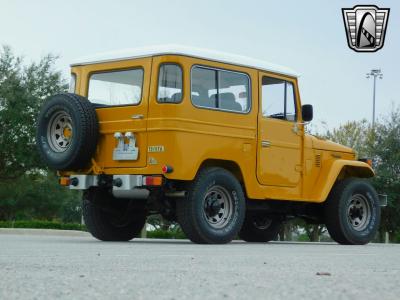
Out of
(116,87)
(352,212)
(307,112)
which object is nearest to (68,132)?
(116,87)

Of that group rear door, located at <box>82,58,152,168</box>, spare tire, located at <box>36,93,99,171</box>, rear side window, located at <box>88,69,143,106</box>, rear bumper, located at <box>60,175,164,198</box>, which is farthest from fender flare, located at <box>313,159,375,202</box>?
spare tire, located at <box>36,93,99,171</box>

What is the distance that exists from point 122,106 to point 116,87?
0.39 m

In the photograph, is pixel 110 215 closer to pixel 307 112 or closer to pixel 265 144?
pixel 265 144

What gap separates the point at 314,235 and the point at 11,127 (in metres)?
17.0

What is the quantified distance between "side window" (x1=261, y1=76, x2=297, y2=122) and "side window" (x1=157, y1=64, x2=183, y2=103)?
1618 mm

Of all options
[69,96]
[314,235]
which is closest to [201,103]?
[69,96]

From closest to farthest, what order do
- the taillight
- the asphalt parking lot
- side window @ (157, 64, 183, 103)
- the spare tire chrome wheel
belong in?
the asphalt parking lot → the taillight → side window @ (157, 64, 183, 103) → the spare tire chrome wheel

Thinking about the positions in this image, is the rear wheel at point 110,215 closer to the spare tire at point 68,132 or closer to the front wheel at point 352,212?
the spare tire at point 68,132

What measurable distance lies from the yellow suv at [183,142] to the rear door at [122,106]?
2 centimetres

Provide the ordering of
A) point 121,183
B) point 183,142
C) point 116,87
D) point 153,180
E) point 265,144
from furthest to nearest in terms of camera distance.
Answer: point 265,144
point 116,87
point 121,183
point 183,142
point 153,180

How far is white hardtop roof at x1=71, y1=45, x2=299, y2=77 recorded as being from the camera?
1116cm

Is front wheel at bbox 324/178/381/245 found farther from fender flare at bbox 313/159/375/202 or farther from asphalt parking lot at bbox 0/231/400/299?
asphalt parking lot at bbox 0/231/400/299

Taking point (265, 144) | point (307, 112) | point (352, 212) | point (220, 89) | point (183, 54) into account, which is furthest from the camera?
point (352, 212)

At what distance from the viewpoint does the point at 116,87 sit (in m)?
11.7
